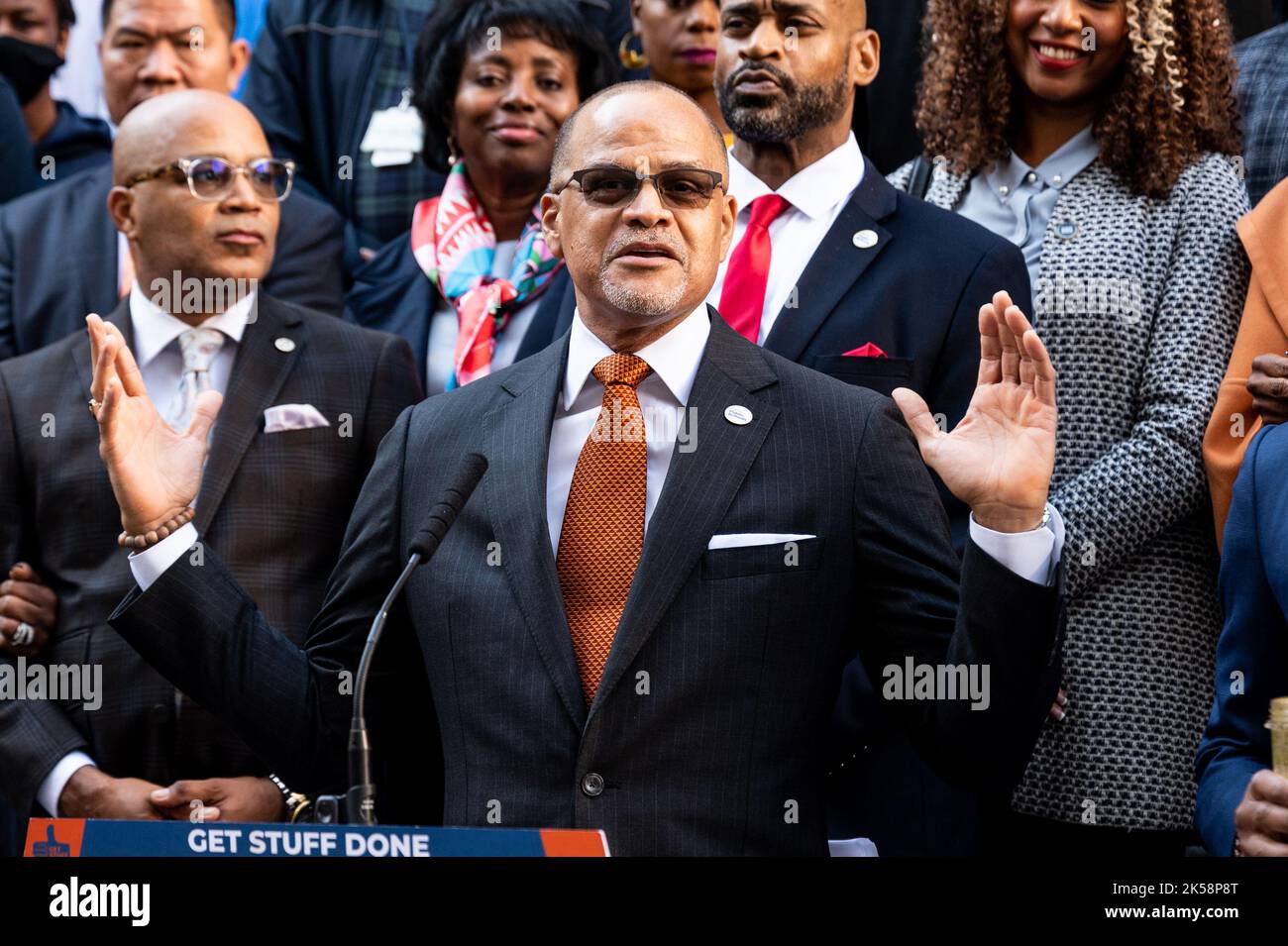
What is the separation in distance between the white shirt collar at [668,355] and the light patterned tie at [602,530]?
76 millimetres

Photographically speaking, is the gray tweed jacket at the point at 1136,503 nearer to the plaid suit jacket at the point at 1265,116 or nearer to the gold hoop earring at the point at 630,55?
the plaid suit jacket at the point at 1265,116

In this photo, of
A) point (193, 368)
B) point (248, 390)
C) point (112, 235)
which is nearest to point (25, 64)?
point (112, 235)

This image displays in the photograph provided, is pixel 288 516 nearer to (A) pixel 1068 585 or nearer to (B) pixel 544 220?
(B) pixel 544 220

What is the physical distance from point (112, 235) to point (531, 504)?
7.06 ft

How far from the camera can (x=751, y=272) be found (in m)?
4.05

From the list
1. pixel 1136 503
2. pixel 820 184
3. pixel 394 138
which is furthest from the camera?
pixel 394 138

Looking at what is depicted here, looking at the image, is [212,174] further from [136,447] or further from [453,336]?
[136,447]

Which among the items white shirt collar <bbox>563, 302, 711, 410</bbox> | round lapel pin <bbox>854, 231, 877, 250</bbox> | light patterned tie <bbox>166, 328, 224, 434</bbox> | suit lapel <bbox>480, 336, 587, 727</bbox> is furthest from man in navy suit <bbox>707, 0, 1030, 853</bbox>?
light patterned tie <bbox>166, 328, 224, 434</bbox>

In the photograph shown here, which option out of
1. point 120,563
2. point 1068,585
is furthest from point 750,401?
point 120,563

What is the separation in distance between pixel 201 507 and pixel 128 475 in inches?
37.0

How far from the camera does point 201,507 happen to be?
4.00m

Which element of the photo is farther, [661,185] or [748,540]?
[661,185]

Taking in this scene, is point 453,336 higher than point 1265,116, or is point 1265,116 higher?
point 1265,116

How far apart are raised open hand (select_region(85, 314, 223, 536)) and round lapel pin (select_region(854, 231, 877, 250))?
57.2 inches
